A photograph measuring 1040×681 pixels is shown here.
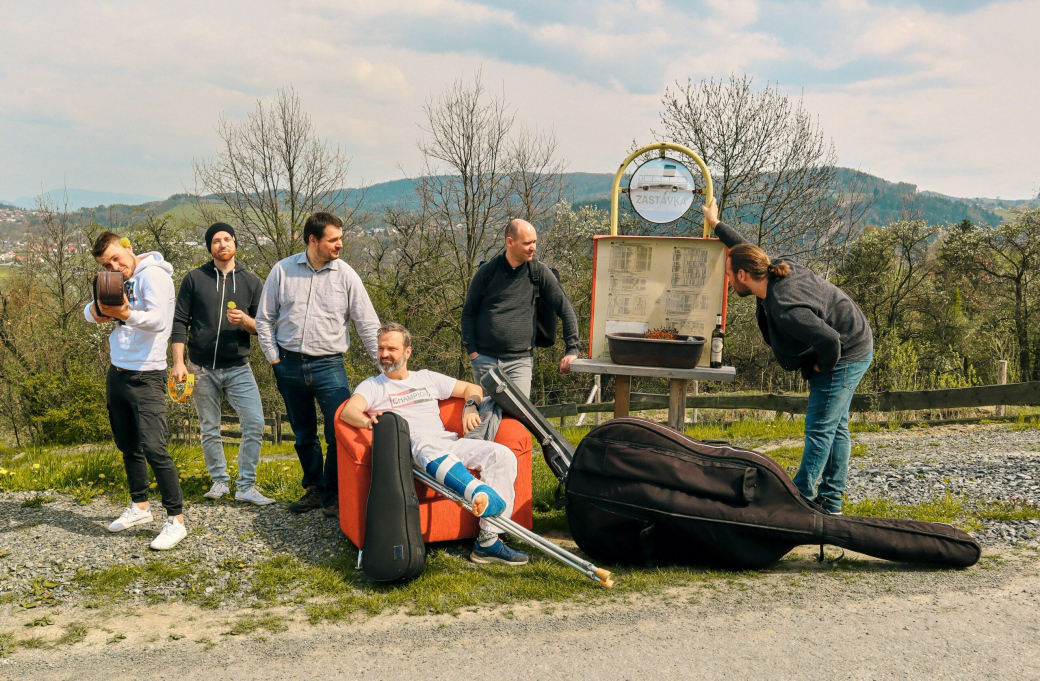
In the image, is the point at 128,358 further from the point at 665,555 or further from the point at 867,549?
the point at 867,549

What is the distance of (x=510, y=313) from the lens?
4.86 metres

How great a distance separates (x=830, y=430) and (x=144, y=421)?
4.31 m

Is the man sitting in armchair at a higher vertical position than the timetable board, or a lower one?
lower

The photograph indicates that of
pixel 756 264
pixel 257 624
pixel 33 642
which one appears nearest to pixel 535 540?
pixel 257 624

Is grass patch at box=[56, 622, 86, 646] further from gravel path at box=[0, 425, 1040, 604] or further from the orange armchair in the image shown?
the orange armchair

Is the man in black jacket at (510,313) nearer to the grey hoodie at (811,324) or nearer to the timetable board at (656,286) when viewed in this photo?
the timetable board at (656,286)

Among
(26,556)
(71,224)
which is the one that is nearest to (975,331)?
(26,556)

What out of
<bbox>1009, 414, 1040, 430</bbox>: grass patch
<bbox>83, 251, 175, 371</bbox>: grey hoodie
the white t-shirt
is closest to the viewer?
the white t-shirt

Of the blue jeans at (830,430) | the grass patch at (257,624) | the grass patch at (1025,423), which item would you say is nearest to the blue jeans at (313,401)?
the grass patch at (257,624)

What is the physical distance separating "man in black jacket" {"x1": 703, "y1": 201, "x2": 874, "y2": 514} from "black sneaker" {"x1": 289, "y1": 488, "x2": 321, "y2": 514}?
3.30 meters

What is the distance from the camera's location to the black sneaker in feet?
15.9

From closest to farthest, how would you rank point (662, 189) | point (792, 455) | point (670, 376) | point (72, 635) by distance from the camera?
point (72, 635) → point (670, 376) → point (662, 189) → point (792, 455)

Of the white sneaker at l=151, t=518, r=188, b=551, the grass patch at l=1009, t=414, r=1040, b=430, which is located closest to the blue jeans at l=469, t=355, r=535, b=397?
the white sneaker at l=151, t=518, r=188, b=551

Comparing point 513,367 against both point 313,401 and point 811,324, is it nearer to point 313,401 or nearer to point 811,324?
point 313,401
